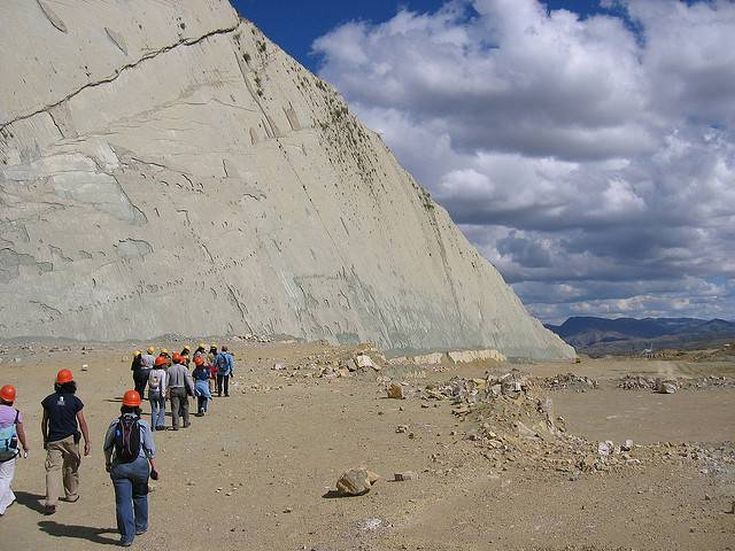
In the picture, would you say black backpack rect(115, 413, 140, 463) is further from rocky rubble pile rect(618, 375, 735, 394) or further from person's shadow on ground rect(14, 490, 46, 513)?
rocky rubble pile rect(618, 375, 735, 394)

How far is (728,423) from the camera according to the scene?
19719 mm

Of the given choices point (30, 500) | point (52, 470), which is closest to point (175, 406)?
point (30, 500)

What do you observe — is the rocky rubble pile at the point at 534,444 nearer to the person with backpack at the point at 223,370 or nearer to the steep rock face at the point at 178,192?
the person with backpack at the point at 223,370

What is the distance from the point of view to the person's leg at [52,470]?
8844 millimetres

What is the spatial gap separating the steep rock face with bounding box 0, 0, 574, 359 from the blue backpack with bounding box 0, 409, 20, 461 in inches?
630

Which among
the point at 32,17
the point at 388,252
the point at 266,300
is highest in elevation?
the point at 32,17

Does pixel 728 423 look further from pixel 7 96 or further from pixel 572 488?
pixel 7 96

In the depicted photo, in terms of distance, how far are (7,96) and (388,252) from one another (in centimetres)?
1967

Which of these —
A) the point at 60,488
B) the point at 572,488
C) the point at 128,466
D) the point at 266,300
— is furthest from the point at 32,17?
the point at 572,488

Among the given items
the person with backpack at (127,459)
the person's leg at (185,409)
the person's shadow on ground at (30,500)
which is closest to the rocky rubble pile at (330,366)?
the person's leg at (185,409)

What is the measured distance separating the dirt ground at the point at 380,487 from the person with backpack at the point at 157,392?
0.39 meters

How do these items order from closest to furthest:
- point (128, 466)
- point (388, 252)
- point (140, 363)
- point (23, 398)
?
point (128, 466), point (140, 363), point (23, 398), point (388, 252)

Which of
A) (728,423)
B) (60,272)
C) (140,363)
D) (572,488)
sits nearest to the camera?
(572,488)

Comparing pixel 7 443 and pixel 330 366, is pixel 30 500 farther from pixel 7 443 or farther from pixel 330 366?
pixel 330 366
